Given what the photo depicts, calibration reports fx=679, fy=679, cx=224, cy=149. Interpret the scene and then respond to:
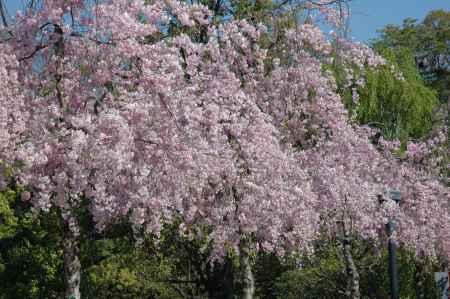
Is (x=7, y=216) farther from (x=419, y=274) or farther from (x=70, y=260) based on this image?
(x=419, y=274)

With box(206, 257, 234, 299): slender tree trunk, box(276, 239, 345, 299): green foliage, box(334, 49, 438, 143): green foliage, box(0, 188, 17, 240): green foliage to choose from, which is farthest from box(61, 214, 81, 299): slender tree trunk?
box(334, 49, 438, 143): green foliage

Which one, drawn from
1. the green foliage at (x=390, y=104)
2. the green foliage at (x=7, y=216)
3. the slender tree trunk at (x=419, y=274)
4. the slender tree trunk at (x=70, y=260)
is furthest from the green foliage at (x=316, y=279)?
the green foliage at (x=390, y=104)

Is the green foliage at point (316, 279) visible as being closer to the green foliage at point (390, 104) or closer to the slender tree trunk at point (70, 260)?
the slender tree trunk at point (70, 260)

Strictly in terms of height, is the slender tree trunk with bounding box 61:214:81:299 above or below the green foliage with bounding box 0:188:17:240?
below

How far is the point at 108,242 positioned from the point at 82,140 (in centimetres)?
840

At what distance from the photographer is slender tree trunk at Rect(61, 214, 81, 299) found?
24.0 ft

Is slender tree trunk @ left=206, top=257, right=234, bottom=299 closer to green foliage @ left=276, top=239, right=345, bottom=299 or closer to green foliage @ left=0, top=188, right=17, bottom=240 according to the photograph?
green foliage @ left=276, top=239, right=345, bottom=299

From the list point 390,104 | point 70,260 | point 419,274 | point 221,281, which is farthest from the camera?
point 390,104

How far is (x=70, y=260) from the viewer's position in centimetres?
746

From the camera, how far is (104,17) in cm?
760

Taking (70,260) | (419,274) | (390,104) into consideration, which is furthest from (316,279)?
(390,104)

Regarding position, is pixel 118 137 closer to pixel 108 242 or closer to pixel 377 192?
pixel 377 192

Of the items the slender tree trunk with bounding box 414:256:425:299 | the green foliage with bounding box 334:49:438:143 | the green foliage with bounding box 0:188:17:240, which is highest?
the green foliage with bounding box 334:49:438:143

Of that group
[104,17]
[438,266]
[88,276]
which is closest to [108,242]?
[88,276]
